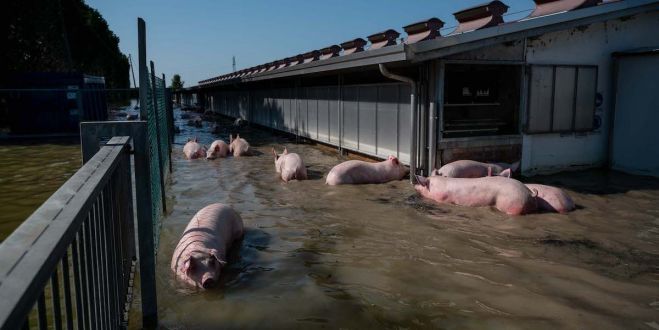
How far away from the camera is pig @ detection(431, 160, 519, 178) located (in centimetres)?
809

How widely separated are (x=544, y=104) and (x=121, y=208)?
27.7ft

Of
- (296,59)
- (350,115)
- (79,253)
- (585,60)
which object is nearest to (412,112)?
(350,115)

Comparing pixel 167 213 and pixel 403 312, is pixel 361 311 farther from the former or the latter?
pixel 167 213

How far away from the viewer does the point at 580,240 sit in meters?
5.39

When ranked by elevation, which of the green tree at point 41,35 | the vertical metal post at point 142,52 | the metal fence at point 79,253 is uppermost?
the green tree at point 41,35

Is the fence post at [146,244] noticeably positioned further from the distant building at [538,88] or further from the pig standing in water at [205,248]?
the distant building at [538,88]

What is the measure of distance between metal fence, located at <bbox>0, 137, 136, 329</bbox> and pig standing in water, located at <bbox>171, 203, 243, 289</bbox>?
2.91ft

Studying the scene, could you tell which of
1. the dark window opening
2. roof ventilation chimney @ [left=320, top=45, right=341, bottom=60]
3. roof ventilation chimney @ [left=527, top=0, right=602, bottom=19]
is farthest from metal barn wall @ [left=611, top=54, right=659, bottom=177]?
roof ventilation chimney @ [left=320, top=45, right=341, bottom=60]

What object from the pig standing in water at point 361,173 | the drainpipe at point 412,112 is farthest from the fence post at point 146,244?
the drainpipe at point 412,112

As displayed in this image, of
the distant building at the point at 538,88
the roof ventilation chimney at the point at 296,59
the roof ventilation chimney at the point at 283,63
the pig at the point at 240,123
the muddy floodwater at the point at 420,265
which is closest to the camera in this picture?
the muddy floodwater at the point at 420,265

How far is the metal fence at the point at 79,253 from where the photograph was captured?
1.08 meters

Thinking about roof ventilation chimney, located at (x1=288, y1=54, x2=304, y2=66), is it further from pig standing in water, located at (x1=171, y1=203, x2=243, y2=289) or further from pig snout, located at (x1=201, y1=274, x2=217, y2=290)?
pig snout, located at (x1=201, y1=274, x2=217, y2=290)

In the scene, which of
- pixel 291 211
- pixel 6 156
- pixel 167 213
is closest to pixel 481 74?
pixel 291 211

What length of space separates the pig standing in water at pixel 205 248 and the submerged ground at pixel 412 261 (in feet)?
0.45
